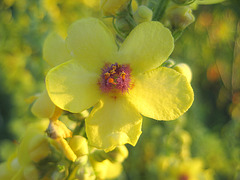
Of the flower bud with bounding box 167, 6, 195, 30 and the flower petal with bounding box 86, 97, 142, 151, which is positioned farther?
the flower bud with bounding box 167, 6, 195, 30

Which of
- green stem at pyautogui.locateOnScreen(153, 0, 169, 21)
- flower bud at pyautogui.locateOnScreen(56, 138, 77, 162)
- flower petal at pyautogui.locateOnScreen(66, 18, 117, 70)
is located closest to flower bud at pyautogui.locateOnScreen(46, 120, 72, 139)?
flower bud at pyautogui.locateOnScreen(56, 138, 77, 162)


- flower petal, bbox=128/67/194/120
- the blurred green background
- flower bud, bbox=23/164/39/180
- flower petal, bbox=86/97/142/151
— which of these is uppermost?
flower petal, bbox=128/67/194/120

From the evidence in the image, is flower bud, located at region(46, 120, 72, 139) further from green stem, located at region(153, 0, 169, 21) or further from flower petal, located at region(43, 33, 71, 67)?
green stem, located at region(153, 0, 169, 21)

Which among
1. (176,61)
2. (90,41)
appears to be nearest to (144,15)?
(90,41)

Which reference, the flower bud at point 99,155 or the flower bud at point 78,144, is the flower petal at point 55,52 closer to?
the flower bud at point 78,144

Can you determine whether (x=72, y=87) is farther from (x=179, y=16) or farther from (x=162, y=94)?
(x=179, y=16)

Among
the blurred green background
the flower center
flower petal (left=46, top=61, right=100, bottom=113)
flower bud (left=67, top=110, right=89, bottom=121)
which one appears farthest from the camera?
the blurred green background

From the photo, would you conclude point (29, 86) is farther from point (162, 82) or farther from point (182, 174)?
point (162, 82)
